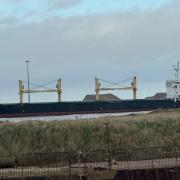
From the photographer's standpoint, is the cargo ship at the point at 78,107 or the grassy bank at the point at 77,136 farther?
the cargo ship at the point at 78,107

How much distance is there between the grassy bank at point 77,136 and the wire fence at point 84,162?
11.4 feet

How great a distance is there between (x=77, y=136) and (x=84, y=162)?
312 inches

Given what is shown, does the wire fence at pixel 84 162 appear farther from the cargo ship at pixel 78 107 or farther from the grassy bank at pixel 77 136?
the cargo ship at pixel 78 107

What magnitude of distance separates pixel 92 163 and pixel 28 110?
39726 mm

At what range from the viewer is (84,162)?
30.3m

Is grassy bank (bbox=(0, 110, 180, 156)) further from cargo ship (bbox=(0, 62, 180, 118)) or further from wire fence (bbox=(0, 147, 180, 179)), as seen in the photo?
cargo ship (bbox=(0, 62, 180, 118))

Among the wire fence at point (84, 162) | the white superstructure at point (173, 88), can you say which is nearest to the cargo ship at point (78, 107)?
the white superstructure at point (173, 88)

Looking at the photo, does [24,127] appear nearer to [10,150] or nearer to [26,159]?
[10,150]

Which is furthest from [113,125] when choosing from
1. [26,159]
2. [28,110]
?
[28,110]

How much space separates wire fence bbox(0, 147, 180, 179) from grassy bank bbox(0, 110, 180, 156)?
347 cm

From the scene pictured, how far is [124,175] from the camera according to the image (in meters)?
26.2

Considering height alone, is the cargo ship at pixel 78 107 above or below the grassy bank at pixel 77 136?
above

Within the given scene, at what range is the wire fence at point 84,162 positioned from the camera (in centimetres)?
2678

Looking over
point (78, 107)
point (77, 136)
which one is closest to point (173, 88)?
point (78, 107)
